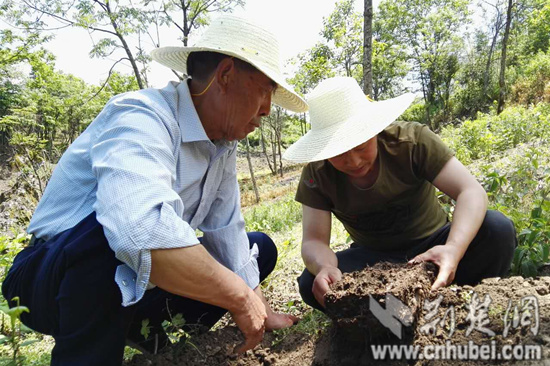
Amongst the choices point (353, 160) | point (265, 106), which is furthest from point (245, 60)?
point (353, 160)

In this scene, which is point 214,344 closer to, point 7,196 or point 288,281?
point 288,281

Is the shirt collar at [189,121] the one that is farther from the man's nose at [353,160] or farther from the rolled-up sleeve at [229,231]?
the man's nose at [353,160]

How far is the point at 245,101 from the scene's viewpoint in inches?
62.4

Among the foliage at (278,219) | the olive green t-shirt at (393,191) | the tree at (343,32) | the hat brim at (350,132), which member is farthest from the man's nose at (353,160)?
the tree at (343,32)

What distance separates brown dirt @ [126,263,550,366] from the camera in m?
1.32

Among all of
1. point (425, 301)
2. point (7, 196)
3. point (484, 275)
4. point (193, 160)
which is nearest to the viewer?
point (425, 301)

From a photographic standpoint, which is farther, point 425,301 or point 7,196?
point 7,196

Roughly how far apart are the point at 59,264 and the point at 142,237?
0.46 metres

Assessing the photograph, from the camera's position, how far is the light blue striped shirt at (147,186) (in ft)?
3.52

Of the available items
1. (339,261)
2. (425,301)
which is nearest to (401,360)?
(425,301)

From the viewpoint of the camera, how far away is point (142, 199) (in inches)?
42.3

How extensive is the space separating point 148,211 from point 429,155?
1443mm

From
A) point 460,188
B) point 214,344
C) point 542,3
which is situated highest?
point 542,3

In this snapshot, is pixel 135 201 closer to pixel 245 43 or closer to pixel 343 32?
pixel 245 43
